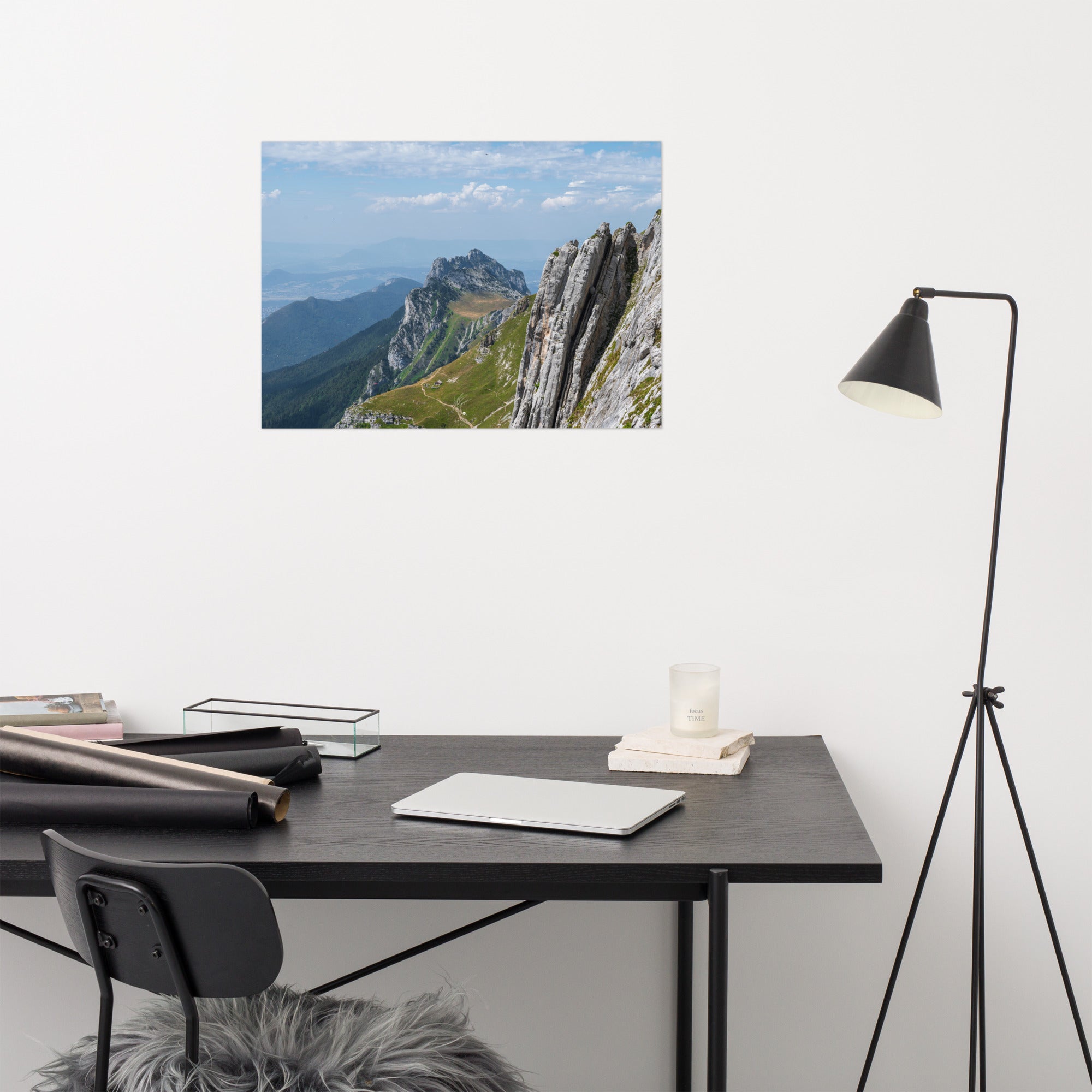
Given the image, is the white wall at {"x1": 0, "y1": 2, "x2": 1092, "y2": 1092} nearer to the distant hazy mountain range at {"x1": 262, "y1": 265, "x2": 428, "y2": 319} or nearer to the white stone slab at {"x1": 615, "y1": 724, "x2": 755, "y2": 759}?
the distant hazy mountain range at {"x1": 262, "y1": 265, "x2": 428, "y2": 319}

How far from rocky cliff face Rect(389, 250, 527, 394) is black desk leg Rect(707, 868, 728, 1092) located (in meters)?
1.17

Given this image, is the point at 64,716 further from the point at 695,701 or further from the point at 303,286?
the point at 695,701

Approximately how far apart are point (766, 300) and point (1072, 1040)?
152 centimetres

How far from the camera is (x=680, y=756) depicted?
5.52 ft

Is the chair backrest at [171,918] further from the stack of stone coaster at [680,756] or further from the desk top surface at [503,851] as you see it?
the stack of stone coaster at [680,756]

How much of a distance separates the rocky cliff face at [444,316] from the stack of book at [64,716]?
78 cm

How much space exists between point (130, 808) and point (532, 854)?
1.81ft

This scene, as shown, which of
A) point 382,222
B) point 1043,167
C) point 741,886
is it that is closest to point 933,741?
point 741,886

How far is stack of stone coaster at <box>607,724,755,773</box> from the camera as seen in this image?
166 cm

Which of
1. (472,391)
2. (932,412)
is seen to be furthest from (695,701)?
(472,391)

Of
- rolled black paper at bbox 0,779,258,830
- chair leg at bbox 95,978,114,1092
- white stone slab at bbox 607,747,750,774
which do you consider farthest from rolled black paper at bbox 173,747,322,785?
white stone slab at bbox 607,747,750,774

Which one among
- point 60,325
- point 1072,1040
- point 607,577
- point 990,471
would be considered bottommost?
point 1072,1040

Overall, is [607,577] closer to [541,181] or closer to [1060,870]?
[541,181]

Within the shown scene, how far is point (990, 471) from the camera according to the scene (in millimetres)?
1936
